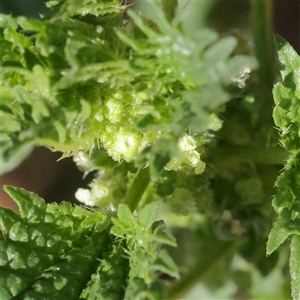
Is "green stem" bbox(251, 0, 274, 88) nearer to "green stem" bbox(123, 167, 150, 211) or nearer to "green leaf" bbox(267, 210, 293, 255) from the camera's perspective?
"green stem" bbox(123, 167, 150, 211)

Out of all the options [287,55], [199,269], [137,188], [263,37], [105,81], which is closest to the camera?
[105,81]

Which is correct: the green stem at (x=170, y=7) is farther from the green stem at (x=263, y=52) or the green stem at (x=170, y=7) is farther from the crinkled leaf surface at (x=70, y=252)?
the crinkled leaf surface at (x=70, y=252)

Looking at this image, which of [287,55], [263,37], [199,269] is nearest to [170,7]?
[287,55]

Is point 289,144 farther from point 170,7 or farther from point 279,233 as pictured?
point 170,7

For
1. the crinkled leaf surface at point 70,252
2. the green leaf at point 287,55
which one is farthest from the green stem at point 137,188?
the green leaf at point 287,55

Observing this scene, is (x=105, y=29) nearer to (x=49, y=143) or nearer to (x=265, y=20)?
(x=49, y=143)

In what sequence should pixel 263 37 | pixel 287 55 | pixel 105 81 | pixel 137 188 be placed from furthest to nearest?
pixel 263 37, pixel 137 188, pixel 287 55, pixel 105 81
